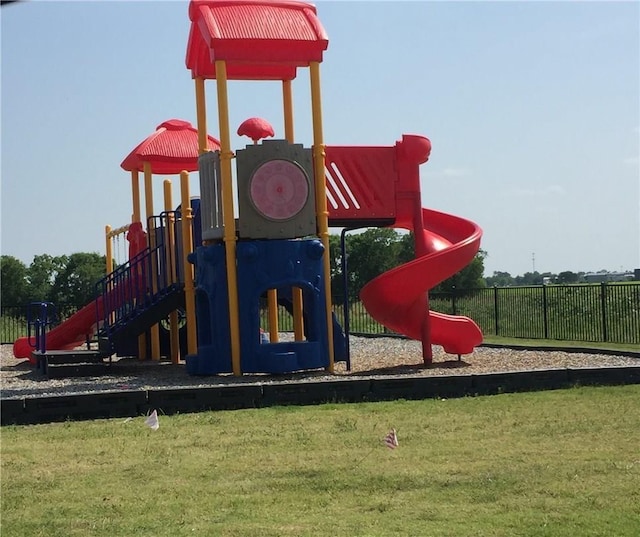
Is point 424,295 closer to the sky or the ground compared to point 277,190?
closer to the ground

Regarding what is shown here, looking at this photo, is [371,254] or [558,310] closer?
[558,310]

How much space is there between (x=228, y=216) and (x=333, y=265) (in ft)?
147

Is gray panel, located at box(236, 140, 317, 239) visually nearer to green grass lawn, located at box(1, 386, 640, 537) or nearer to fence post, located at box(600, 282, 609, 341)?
green grass lawn, located at box(1, 386, 640, 537)

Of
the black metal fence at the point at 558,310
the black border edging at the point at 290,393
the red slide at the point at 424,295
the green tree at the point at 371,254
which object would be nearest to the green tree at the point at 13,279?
the green tree at the point at 371,254

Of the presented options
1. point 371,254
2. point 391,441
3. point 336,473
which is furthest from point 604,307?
point 371,254

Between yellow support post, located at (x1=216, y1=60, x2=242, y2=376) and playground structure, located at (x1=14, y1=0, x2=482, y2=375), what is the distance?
17 millimetres

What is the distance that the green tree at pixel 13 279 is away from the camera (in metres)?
68.4

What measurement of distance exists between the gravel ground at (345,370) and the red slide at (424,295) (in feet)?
1.64

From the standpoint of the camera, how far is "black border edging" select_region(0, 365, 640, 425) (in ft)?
33.9

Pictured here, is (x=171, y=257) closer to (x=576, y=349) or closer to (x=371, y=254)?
(x=576, y=349)

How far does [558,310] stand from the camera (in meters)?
25.4

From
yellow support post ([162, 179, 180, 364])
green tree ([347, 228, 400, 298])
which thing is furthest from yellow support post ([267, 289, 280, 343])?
green tree ([347, 228, 400, 298])

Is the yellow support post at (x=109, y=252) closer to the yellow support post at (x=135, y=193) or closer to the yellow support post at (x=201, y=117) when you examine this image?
the yellow support post at (x=135, y=193)

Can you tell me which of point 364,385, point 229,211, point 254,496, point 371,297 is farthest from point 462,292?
point 254,496
